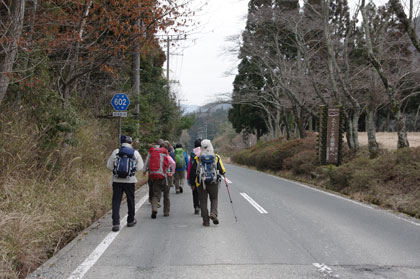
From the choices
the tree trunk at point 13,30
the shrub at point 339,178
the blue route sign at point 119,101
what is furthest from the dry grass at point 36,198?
the shrub at point 339,178

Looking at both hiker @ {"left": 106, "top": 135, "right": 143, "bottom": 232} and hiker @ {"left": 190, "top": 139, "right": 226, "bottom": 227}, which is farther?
hiker @ {"left": 190, "top": 139, "right": 226, "bottom": 227}

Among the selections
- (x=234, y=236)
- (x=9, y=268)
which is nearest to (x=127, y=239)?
(x=234, y=236)

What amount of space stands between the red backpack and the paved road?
98 cm

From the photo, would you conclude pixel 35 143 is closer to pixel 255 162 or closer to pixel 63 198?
pixel 63 198

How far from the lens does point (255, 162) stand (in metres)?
33.8

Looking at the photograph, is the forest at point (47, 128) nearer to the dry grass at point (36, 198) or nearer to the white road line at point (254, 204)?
the dry grass at point (36, 198)

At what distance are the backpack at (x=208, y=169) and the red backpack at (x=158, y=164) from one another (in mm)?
1260

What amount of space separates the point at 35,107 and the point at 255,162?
25.4 metres

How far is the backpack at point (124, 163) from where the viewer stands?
7.49 metres

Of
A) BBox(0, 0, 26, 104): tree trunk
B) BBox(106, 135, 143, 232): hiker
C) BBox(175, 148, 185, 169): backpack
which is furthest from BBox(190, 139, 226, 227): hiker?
BBox(175, 148, 185, 169): backpack

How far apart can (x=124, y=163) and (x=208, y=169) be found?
170 centimetres

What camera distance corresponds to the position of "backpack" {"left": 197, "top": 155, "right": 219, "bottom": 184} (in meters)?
8.05

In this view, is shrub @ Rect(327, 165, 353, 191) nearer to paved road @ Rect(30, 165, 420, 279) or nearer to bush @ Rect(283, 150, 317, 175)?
bush @ Rect(283, 150, 317, 175)

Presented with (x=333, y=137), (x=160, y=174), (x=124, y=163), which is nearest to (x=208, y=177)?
(x=160, y=174)
